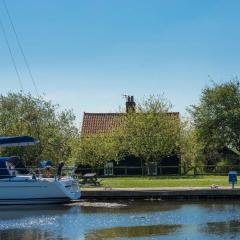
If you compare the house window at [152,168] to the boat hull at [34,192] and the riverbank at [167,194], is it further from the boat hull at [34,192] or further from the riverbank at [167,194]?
the boat hull at [34,192]

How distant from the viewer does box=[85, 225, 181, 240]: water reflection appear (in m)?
26.3

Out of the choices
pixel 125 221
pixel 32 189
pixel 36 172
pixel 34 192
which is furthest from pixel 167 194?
pixel 125 221

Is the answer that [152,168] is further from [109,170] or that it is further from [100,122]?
[100,122]

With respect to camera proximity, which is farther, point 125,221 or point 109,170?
point 109,170

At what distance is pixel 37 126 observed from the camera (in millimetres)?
60219

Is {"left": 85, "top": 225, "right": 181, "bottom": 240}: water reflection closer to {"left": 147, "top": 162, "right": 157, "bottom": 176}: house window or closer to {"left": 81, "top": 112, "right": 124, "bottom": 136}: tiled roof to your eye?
{"left": 147, "top": 162, "right": 157, "bottom": 176}: house window

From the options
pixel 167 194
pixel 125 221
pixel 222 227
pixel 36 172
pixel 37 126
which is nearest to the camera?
pixel 222 227

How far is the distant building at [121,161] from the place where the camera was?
6072 centimetres

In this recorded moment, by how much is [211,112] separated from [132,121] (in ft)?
→ 38.2

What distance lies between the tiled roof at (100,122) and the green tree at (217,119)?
8.63m

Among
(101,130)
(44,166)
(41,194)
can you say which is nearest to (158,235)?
(41,194)

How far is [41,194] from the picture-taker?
127 ft

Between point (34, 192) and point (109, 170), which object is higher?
point (109, 170)

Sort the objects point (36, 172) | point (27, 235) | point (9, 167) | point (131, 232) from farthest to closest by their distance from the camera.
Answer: point (36, 172)
point (9, 167)
point (131, 232)
point (27, 235)
